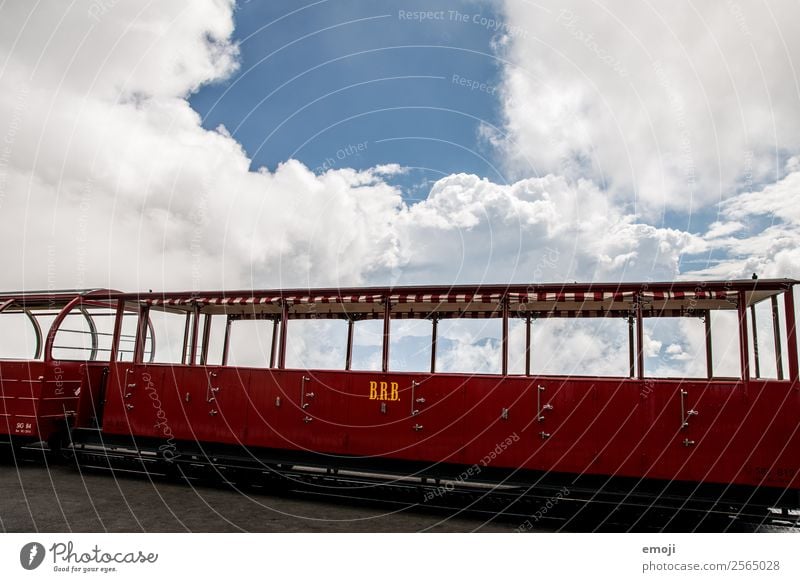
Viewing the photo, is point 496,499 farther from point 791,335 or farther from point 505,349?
point 791,335

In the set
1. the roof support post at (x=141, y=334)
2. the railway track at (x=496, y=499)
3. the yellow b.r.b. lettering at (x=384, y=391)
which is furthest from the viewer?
the roof support post at (x=141, y=334)

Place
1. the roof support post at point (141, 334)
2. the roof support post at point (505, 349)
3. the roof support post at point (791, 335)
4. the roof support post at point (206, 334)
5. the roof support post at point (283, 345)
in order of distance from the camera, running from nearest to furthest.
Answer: the roof support post at point (791, 335) < the roof support post at point (505, 349) < the roof support post at point (283, 345) < the roof support post at point (141, 334) < the roof support post at point (206, 334)

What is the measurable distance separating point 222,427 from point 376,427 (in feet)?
12.4

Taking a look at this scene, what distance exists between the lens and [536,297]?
10.6 m

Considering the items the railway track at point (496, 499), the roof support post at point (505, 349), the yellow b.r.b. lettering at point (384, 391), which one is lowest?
the railway track at point (496, 499)

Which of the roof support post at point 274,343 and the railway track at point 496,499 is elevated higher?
the roof support post at point 274,343

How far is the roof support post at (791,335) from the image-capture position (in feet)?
30.1

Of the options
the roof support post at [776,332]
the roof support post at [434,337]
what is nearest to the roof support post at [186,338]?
the roof support post at [434,337]

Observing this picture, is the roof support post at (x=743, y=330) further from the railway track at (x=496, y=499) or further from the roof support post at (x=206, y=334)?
the roof support post at (x=206, y=334)
